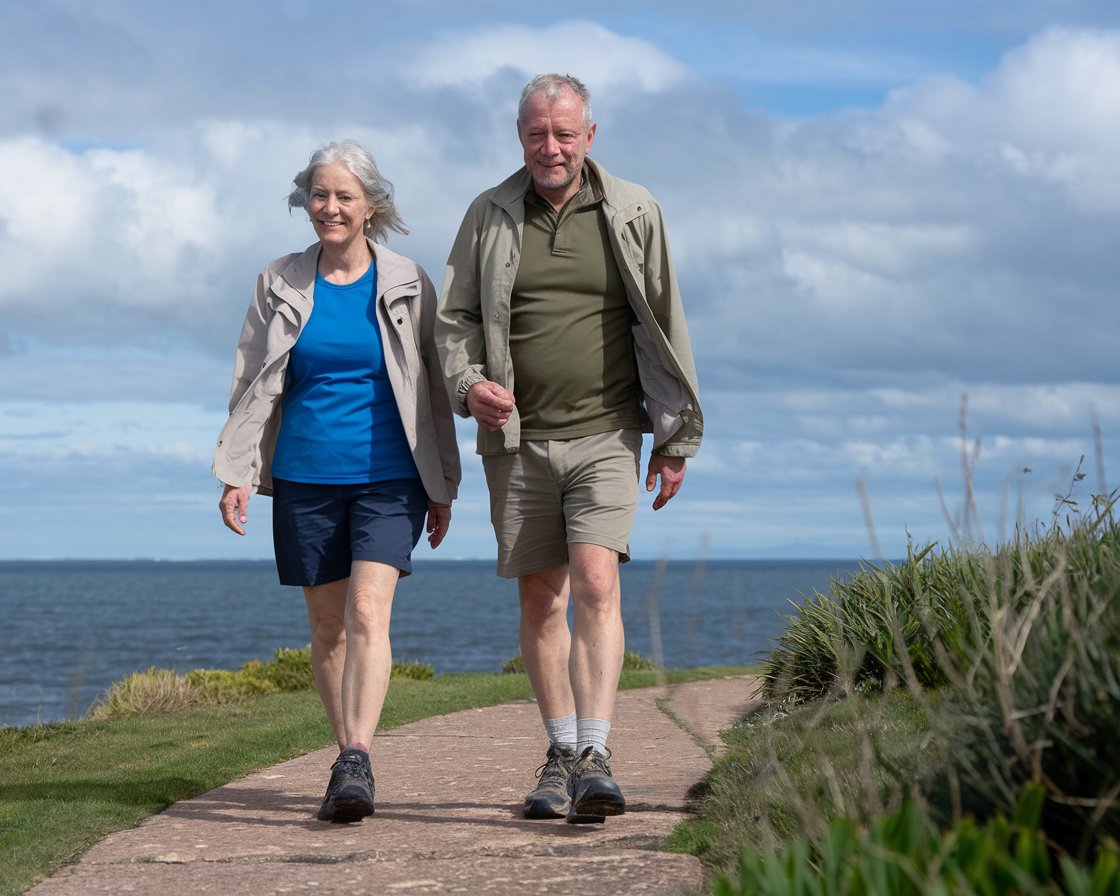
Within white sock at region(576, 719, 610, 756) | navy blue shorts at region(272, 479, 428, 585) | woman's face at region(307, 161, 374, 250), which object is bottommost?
white sock at region(576, 719, 610, 756)

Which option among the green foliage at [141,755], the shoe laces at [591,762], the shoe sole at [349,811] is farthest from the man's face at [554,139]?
the green foliage at [141,755]

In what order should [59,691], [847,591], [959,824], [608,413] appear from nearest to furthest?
1. [959,824]
2. [608,413]
3. [847,591]
4. [59,691]

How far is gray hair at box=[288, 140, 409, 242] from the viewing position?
537cm

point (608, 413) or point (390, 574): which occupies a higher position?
point (608, 413)

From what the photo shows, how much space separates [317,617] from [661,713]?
3.85 meters

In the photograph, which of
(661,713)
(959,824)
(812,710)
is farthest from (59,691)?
(959,824)

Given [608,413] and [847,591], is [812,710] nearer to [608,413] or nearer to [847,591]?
[847,591]

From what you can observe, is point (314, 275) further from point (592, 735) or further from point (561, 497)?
point (592, 735)

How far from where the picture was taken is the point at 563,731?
5098 millimetres

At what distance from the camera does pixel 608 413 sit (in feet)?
16.5

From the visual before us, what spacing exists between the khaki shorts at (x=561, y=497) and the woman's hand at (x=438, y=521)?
1.08ft

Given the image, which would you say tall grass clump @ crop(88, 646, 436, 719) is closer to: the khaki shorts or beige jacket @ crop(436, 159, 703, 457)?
the khaki shorts

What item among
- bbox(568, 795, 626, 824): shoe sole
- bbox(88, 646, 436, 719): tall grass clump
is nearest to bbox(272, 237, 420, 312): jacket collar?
bbox(568, 795, 626, 824): shoe sole

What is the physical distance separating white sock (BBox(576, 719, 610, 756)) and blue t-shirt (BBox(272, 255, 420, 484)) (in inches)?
47.8
